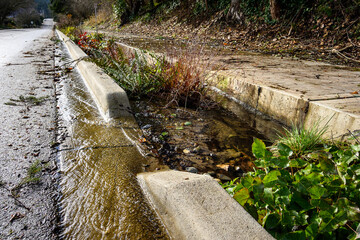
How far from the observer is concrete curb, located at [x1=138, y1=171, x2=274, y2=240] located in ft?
2.82

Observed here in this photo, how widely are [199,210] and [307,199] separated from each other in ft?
1.77

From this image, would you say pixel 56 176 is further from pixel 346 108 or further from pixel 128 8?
pixel 128 8

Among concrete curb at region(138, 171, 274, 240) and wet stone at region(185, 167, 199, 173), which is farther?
wet stone at region(185, 167, 199, 173)

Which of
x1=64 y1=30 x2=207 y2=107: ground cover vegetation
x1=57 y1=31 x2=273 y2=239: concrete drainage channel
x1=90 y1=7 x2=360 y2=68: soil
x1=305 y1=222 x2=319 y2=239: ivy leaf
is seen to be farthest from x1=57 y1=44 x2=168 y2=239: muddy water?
x1=90 y1=7 x2=360 y2=68: soil

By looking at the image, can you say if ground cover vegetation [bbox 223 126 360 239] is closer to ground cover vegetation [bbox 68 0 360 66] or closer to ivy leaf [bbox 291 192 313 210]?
ivy leaf [bbox 291 192 313 210]

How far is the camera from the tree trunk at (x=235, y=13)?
28.7 ft

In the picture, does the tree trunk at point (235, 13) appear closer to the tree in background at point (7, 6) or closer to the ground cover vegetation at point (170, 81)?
the ground cover vegetation at point (170, 81)

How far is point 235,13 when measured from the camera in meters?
8.92

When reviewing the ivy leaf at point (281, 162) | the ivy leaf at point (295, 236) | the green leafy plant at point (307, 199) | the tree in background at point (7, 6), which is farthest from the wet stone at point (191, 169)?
the tree in background at point (7, 6)

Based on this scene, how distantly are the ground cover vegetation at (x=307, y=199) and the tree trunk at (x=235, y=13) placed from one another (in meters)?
8.57

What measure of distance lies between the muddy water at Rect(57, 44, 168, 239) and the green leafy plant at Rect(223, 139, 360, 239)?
0.47 metres

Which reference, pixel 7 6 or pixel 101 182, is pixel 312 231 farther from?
pixel 7 6

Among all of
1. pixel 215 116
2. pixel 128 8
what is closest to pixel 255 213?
pixel 215 116

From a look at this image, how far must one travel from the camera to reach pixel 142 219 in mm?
1076
